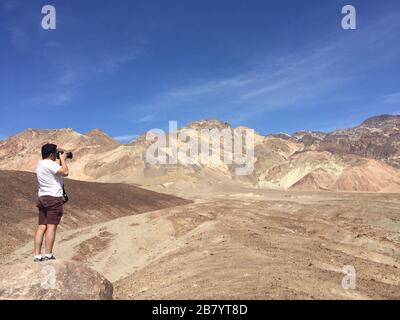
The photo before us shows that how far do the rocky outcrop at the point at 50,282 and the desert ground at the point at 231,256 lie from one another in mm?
1754

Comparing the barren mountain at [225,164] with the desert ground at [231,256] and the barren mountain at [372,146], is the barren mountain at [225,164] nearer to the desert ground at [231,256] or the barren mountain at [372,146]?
the barren mountain at [372,146]

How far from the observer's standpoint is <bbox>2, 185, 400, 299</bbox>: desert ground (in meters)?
10.4

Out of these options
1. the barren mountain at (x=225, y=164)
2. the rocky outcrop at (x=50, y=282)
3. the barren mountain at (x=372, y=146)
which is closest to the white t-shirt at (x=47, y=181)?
the rocky outcrop at (x=50, y=282)

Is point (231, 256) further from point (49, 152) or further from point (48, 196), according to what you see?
point (49, 152)

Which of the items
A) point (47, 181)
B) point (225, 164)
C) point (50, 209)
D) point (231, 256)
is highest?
point (225, 164)

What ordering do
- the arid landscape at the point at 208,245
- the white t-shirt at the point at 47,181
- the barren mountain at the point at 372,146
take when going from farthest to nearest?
1. the barren mountain at the point at 372,146
2. the arid landscape at the point at 208,245
3. the white t-shirt at the point at 47,181

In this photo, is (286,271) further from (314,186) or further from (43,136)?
(43,136)

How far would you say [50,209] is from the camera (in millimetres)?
8680

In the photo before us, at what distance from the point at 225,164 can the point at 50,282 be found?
9664cm

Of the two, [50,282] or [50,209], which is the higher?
[50,209]

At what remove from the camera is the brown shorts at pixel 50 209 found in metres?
8.67

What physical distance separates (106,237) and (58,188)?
50.5 feet

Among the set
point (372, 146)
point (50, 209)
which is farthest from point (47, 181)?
point (372, 146)

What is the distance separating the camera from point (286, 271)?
11.8 meters
